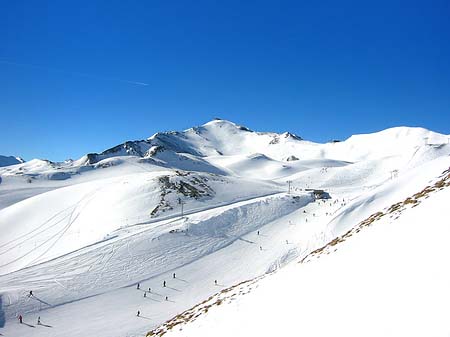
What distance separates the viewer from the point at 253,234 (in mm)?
48188

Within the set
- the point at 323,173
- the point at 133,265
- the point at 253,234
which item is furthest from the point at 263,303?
the point at 323,173

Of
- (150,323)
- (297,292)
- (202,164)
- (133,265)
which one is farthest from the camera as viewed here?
(202,164)

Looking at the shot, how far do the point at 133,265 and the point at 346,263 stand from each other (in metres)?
32.3

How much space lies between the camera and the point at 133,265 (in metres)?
37.9

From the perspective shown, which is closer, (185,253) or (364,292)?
(364,292)

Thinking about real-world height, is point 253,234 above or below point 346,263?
below

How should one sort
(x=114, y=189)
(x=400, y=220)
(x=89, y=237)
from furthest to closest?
(x=114, y=189) → (x=89, y=237) → (x=400, y=220)

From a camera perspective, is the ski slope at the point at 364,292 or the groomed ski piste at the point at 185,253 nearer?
the ski slope at the point at 364,292

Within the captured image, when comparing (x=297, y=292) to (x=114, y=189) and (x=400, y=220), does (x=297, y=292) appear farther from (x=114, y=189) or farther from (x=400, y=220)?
(x=114, y=189)

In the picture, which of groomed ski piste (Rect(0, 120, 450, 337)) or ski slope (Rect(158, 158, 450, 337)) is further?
groomed ski piste (Rect(0, 120, 450, 337))

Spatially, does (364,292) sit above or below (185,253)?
above

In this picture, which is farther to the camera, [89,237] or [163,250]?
[89,237]

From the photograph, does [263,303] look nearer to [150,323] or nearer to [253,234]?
[150,323]

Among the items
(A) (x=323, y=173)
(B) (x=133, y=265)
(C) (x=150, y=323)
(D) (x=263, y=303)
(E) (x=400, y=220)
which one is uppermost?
(A) (x=323, y=173)
